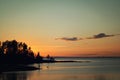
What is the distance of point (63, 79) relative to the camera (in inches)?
2608

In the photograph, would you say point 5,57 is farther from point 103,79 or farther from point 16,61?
point 103,79

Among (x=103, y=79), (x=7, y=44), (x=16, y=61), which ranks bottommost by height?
(x=103, y=79)

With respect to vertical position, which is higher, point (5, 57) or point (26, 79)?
point (5, 57)

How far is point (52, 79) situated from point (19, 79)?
7.69 metres

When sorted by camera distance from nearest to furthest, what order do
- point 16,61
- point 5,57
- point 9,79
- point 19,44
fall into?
point 9,79
point 5,57
point 16,61
point 19,44

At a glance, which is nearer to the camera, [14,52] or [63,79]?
[63,79]

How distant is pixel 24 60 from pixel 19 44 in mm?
8587

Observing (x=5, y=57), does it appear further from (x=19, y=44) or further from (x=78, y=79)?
(x=78, y=79)

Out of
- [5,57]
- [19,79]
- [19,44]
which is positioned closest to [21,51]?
[19,44]

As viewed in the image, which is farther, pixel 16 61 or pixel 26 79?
pixel 16 61

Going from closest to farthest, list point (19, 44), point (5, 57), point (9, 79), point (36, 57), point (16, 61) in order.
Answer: point (9, 79) → point (5, 57) → point (16, 61) → point (19, 44) → point (36, 57)

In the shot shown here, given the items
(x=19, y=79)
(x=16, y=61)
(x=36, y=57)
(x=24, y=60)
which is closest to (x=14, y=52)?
(x=16, y=61)

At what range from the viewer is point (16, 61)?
5025 inches

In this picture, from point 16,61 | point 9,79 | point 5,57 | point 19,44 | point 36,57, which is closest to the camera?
point 9,79
